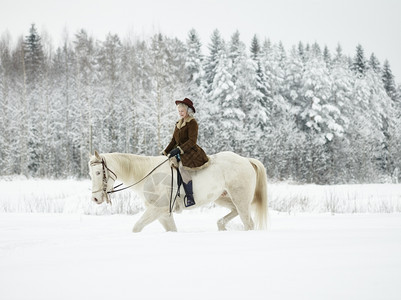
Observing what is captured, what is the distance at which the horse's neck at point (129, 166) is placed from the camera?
529 cm

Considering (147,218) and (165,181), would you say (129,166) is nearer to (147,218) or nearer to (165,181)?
(165,181)

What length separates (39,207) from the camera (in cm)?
958

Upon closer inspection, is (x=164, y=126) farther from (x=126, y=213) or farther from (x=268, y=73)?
(x=126, y=213)

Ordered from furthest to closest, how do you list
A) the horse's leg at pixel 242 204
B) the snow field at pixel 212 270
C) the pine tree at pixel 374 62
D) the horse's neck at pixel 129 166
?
the pine tree at pixel 374 62 → the horse's leg at pixel 242 204 → the horse's neck at pixel 129 166 → the snow field at pixel 212 270

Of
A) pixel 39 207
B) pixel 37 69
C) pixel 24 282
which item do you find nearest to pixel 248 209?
pixel 24 282

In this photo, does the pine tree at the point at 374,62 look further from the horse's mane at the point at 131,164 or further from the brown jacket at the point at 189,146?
the horse's mane at the point at 131,164

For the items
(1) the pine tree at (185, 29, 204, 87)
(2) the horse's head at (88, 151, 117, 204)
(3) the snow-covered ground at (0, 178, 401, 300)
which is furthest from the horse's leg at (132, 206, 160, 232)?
(1) the pine tree at (185, 29, 204, 87)

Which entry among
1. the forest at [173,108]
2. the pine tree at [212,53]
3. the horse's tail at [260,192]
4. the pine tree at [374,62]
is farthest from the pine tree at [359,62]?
the horse's tail at [260,192]

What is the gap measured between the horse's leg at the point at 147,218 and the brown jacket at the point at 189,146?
2.86ft

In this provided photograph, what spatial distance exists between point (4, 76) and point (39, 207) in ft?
67.7

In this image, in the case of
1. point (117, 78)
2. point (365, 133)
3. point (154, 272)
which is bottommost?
point (154, 272)

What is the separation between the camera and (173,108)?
22953mm

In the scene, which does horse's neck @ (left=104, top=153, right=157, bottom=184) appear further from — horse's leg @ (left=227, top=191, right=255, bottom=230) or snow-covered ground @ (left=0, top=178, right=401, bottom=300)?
snow-covered ground @ (left=0, top=178, right=401, bottom=300)

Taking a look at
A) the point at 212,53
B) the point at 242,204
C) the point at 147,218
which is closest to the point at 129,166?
the point at 147,218
